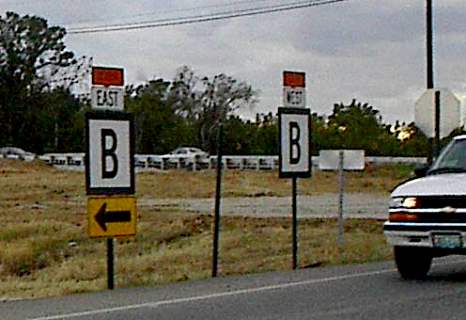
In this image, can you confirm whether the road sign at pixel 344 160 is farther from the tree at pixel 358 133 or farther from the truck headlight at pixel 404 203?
the tree at pixel 358 133

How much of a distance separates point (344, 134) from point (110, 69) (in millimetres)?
70784

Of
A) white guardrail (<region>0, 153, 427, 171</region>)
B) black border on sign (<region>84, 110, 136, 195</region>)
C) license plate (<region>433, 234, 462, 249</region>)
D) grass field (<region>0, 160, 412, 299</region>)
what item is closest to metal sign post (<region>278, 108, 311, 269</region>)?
grass field (<region>0, 160, 412, 299</region>)

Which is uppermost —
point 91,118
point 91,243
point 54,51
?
point 54,51

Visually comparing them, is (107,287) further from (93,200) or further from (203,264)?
(203,264)

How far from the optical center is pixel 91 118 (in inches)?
588

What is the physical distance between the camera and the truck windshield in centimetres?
1566

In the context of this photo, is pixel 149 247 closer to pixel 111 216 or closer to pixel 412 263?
pixel 111 216

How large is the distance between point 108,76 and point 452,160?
15.5 ft

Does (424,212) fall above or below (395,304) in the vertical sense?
above

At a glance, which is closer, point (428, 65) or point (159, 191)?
point (428, 65)

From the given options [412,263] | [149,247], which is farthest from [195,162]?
[412,263]

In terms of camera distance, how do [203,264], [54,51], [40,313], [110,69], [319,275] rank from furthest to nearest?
1. [54,51]
2. [203,264]
3. [319,275]
4. [110,69]
5. [40,313]

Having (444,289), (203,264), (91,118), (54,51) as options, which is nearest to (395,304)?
(444,289)

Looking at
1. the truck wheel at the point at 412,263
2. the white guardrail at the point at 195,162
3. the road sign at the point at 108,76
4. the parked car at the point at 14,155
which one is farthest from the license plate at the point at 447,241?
the parked car at the point at 14,155
